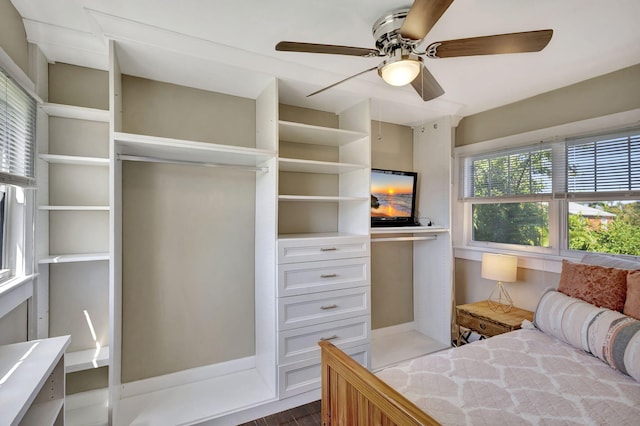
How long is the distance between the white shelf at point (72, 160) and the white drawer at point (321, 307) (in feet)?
4.85

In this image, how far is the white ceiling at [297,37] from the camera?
1.61m

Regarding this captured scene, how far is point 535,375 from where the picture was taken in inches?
59.5

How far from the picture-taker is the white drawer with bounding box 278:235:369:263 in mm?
2232

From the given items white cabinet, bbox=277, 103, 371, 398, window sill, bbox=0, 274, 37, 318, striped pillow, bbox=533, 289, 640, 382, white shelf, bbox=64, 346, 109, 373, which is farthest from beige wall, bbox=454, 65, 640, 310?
window sill, bbox=0, 274, 37, 318

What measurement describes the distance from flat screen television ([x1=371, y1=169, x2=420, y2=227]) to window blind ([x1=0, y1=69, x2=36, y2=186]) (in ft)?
8.37

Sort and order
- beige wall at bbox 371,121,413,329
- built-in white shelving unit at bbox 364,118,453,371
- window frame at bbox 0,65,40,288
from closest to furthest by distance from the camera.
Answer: window frame at bbox 0,65,40,288 < built-in white shelving unit at bbox 364,118,453,371 < beige wall at bbox 371,121,413,329

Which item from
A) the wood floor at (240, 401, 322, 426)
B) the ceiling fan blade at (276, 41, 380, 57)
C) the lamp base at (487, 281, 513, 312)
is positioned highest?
the ceiling fan blade at (276, 41, 380, 57)

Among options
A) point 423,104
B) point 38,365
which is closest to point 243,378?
point 38,365

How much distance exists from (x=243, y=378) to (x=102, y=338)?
1.05 metres

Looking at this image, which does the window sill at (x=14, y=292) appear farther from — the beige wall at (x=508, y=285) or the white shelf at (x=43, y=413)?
the beige wall at (x=508, y=285)

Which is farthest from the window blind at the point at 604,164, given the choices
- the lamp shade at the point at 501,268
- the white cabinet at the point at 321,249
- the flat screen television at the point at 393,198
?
the white cabinet at the point at 321,249

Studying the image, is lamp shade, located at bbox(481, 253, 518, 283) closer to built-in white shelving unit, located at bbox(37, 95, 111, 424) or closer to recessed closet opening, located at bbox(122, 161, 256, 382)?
recessed closet opening, located at bbox(122, 161, 256, 382)

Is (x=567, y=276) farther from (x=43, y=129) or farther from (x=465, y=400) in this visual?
(x=43, y=129)

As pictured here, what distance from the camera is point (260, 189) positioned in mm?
2559
